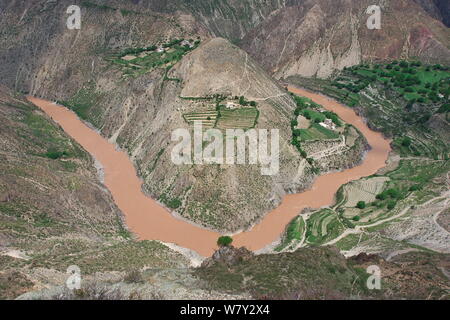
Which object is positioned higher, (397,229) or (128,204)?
(128,204)

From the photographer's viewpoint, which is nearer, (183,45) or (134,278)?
(134,278)

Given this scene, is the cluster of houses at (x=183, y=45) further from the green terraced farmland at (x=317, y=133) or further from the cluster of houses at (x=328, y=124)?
the green terraced farmland at (x=317, y=133)

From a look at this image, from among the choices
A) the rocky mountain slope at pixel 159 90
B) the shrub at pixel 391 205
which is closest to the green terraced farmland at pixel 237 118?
the rocky mountain slope at pixel 159 90

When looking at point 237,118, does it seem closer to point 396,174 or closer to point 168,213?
point 168,213

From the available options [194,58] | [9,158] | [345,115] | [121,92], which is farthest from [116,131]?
[345,115]

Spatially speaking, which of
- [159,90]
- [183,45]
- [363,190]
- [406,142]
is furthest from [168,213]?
[183,45]

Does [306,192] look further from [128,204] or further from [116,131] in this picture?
[116,131]

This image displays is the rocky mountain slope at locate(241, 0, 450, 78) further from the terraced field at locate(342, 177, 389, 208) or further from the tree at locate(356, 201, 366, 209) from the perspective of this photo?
the tree at locate(356, 201, 366, 209)
